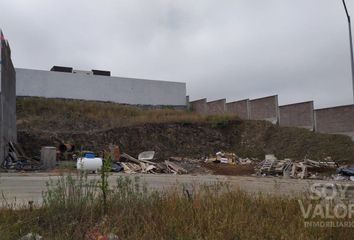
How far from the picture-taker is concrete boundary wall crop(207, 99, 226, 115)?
45.0 m

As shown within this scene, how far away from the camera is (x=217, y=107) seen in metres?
45.8

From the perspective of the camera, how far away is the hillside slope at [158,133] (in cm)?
3253

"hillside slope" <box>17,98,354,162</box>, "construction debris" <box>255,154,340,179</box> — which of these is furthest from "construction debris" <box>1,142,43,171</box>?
"construction debris" <box>255,154,340,179</box>

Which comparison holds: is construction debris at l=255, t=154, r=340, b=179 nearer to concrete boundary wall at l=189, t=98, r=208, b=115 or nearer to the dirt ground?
the dirt ground

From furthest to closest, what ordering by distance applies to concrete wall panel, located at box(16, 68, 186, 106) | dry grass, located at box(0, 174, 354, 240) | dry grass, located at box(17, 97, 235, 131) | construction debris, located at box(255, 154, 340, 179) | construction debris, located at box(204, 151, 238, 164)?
concrete wall panel, located at box(16, 68, 186, 106) < dry grass, located at box(17, 97, 235, 131) < construction debris, located at box(204, 151, 238, 164) < construction debris, located at box(255, 154, 340, 179) < dry grass, located at box(0, 174, 354, 240)

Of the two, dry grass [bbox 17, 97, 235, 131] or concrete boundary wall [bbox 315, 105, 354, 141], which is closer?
concrete boundary wall [bbox 315, 105, 354, 141]

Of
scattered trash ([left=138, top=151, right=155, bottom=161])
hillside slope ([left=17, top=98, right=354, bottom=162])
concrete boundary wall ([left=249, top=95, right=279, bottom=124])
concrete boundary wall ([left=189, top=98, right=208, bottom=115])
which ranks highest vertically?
concrete boundary wall ([left=189, top=98, right=208, bottom=115])

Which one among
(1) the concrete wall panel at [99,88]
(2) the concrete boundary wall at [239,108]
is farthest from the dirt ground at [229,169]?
(1) the concrete wall panel at [99,88]

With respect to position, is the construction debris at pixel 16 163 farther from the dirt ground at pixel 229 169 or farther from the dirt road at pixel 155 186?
the dirt ground at pixel 229 169

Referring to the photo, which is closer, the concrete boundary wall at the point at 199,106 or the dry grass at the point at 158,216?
the dry grass at the point at 158,216

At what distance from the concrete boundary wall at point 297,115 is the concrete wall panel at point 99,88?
16103mm

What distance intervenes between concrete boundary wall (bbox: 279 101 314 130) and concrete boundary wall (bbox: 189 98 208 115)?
11.6 m

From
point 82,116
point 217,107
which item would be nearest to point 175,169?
point 82,116

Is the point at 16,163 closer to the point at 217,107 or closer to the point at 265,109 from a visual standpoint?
the point at 265,109
